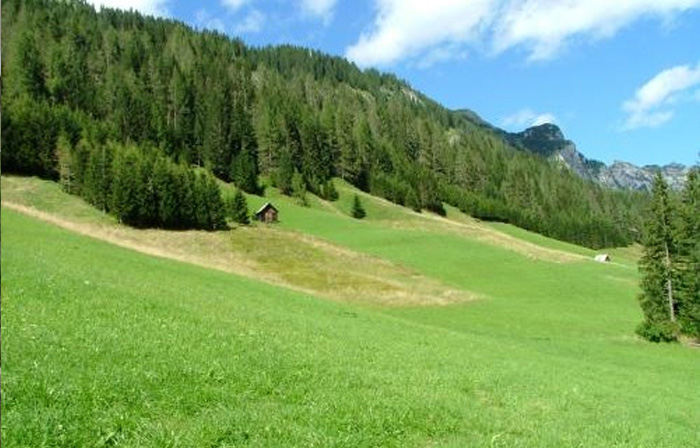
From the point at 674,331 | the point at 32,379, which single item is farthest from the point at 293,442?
the point at 674,331

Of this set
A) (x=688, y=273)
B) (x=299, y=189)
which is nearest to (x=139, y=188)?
(x=299, y=189)

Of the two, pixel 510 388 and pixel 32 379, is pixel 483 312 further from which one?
pixel 32 379

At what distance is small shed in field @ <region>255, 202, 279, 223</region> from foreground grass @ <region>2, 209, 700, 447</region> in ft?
289

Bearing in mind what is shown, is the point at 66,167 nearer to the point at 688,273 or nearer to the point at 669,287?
the point at 669,287

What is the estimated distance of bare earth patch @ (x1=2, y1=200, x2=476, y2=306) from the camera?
72.8 meters

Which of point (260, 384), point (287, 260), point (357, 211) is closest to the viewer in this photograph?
point (260, 384)

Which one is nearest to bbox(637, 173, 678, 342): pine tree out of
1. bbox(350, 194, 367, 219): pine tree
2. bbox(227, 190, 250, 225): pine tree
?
bbox(227, 190, 250, 225): pine tree

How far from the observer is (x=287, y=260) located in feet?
284

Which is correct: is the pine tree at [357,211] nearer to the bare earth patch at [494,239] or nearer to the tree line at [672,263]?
the bare earth patch at [494,239]

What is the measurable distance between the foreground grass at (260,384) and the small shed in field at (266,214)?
8823cm

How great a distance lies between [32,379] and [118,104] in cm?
16792

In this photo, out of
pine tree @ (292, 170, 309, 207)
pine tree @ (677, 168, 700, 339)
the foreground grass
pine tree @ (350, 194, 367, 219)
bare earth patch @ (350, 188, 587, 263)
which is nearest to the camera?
the foreground grass

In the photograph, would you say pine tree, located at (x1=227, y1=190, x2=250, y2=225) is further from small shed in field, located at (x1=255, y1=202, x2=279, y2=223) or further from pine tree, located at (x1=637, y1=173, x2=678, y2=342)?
pine tree, located at (x1=637, y1=173, x2=678, y2=342)

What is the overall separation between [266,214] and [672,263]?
77.5 meters
